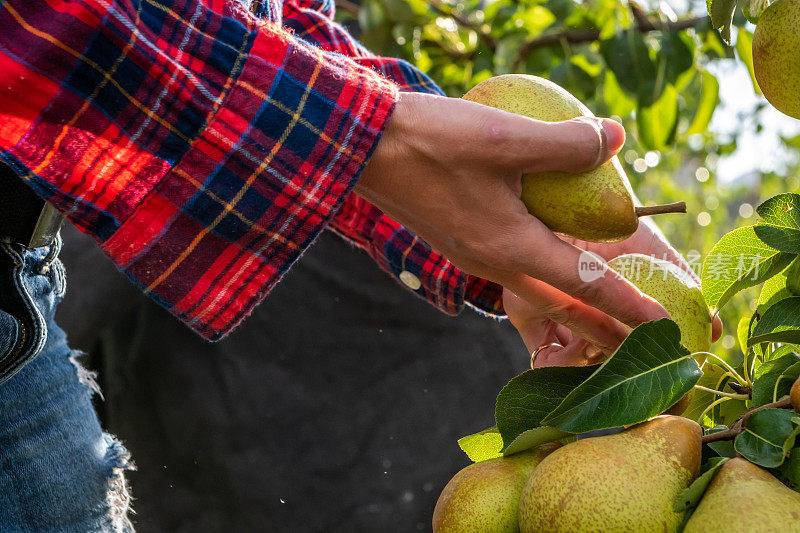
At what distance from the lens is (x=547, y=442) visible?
2.84ft

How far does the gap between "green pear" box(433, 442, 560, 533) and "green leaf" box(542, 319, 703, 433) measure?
9 centimetres

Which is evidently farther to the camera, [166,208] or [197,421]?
[197,421]

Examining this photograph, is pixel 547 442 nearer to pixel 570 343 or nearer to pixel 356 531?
pixel 570 343

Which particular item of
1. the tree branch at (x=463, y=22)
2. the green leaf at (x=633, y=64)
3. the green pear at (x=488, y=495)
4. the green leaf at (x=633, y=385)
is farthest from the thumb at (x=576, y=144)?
the tree branch at (x=463, y=22)

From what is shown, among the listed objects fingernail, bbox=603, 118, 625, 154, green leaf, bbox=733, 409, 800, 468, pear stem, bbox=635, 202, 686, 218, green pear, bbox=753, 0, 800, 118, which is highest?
green pear, bbox=753, 0, 800, 118

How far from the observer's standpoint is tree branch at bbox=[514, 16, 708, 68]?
2.11m

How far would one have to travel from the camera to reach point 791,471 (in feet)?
2.29

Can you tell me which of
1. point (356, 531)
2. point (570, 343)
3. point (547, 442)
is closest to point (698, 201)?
point (356, 531)

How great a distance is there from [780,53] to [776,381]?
33cm

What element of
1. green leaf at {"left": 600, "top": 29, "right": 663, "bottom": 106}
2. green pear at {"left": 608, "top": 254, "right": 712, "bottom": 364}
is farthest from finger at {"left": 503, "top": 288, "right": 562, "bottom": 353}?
green leaf at {"left": 600, "top": 29, "right": 663, "bottom": 106}

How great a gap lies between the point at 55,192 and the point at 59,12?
0.19m

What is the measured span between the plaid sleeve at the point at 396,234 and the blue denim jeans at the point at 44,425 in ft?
1.72

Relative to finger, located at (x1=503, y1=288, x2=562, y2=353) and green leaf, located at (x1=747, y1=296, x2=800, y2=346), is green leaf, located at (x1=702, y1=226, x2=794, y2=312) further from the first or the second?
finger, located at (x1=503, y1=288, x2=562, y2=353)

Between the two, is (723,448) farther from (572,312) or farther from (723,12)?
(723,12)
